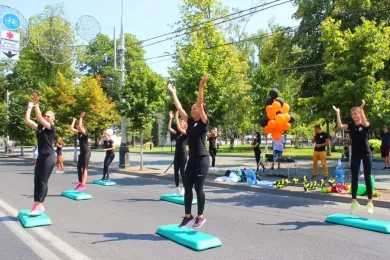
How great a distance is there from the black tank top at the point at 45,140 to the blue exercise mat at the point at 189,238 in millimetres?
2761

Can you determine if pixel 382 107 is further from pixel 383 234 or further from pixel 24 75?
pixel 24 75

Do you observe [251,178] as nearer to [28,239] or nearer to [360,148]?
[360,148]

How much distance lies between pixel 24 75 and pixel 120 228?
3332 centimetres

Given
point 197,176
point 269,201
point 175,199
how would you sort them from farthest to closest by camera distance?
point 269,201
point 175,199
point 197,176

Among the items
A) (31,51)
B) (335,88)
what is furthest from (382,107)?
(31,51)

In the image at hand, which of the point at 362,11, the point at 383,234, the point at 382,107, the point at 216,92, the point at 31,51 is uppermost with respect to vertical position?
the point at 31,51

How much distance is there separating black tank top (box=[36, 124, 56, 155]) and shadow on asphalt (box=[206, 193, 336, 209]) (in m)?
4.56

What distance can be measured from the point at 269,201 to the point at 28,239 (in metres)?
6.08

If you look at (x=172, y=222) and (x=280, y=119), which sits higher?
(x=280, y=119)

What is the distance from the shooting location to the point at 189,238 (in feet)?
17.9

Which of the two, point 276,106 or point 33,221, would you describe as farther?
point 276,106

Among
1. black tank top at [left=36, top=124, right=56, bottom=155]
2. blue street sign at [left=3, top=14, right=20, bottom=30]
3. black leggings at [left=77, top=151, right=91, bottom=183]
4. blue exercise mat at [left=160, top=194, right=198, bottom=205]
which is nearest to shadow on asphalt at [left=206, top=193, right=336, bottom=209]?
blue exercise mat at [left=160, top=194, right=198, bottom=205]

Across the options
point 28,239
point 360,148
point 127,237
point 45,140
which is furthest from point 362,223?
point 45,140

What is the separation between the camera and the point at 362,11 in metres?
16.5
